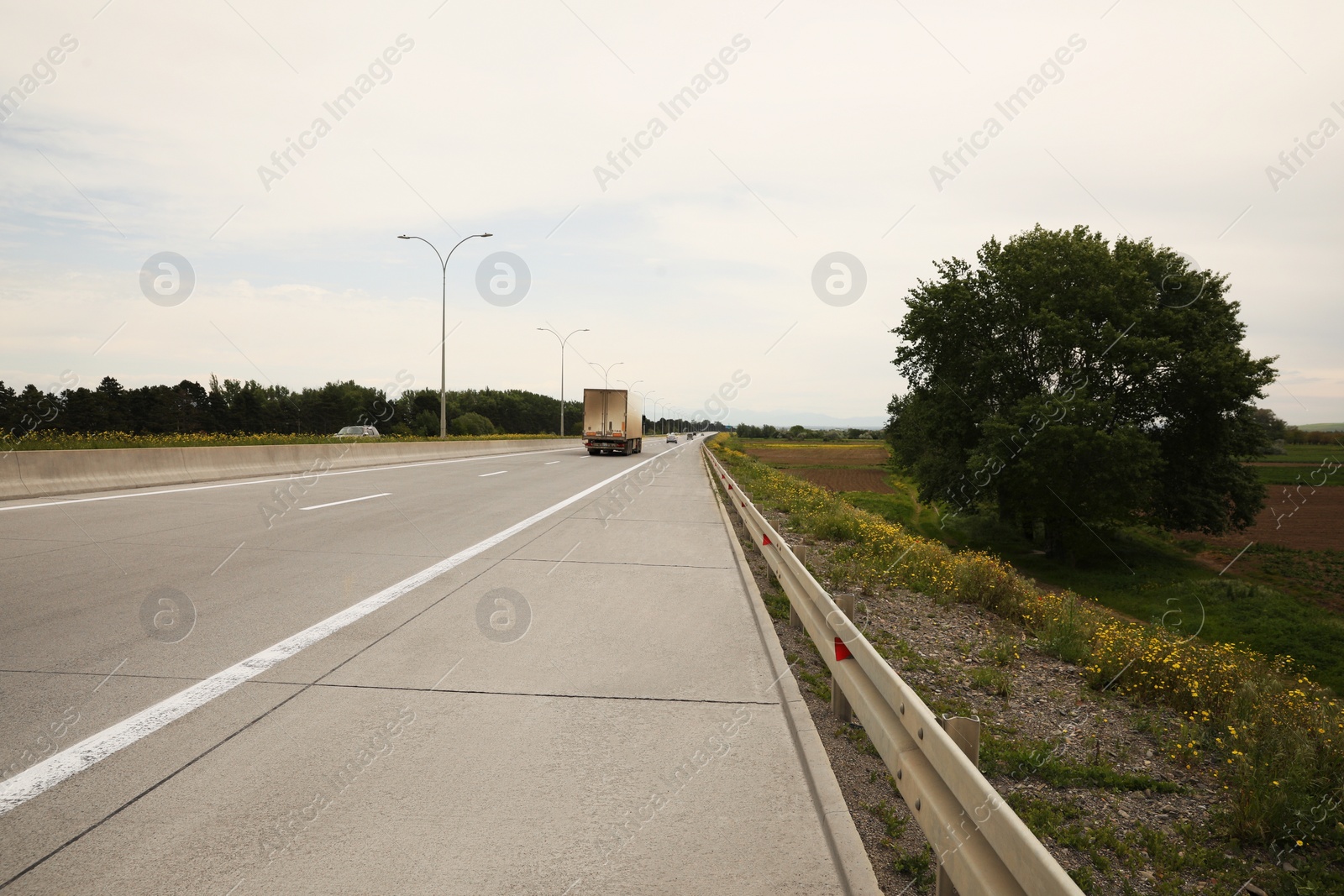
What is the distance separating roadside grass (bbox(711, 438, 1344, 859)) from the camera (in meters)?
3.65

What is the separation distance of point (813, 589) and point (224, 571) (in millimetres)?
6119

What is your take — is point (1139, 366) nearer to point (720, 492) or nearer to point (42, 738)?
point (720, 492)

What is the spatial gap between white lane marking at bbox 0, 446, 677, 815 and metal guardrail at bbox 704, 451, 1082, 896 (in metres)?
3.62

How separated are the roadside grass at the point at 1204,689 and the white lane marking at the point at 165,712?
449 cm

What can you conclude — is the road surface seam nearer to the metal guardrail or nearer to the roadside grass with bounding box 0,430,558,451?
the metal guardrail

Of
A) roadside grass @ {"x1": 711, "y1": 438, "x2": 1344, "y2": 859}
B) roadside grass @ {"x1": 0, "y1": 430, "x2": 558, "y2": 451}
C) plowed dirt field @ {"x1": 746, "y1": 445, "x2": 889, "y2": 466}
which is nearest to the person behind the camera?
roadside grass @ {"x1": 711, "y1": 438, "x2": 1344, "y2": 859}

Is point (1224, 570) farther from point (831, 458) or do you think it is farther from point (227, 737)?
point (831, 458)

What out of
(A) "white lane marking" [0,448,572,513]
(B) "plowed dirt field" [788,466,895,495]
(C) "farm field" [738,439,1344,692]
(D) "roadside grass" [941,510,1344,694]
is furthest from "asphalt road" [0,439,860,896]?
(B) "plowed dirt field" [788,466,895,495]

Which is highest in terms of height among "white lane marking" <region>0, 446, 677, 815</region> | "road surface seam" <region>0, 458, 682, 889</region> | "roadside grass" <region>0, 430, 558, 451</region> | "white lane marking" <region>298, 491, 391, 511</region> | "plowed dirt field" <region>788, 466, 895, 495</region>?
"roadside grass" <region>0, 430, 558, 451</region>

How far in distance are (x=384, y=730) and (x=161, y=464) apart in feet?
55.7

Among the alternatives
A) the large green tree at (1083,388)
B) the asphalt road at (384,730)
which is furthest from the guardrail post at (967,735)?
the large green tree at (1083,388)

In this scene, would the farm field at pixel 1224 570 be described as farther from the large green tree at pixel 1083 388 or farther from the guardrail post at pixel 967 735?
the guardrail post at pixel 967 735

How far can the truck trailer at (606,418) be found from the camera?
149 ft

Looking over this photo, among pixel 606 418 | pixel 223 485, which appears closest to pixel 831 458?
pixel 606 418
